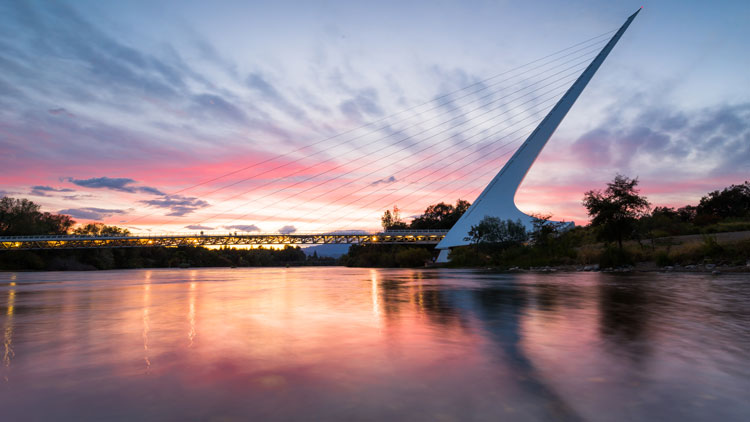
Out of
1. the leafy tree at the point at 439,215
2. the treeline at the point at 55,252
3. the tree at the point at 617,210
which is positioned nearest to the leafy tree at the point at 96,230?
the treeline at the point at 55,252

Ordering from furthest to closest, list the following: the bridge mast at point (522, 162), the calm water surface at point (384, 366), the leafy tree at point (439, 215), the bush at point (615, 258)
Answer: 1. the leafy tree at point (439, 215)
2. the bridge mast at point (522, 162)
3. the bush at point (615, 258)
4. the calm water surface at point (384, 366)

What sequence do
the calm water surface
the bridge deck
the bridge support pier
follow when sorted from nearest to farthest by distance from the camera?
the calm water surface, the bridge support pier, the bridge deck

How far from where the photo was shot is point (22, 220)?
9700 cm

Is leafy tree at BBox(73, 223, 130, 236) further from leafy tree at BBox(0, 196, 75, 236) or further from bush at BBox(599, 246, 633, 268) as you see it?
bush at BBox(599, 246, 633, 268)

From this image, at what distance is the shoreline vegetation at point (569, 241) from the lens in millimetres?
30594

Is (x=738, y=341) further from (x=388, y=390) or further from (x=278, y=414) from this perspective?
(x=278, y=414)

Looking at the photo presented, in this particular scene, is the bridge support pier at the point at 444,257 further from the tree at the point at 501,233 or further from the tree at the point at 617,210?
the tree at the point at 617,210

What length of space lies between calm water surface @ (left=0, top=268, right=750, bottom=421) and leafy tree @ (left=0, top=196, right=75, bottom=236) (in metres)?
111

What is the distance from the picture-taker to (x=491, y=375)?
5.11m

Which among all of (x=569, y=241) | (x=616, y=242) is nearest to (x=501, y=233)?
(x=569, y=241)

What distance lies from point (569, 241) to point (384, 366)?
4523 centimetres

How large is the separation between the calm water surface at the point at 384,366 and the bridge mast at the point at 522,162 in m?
60.8

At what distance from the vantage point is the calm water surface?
394cm

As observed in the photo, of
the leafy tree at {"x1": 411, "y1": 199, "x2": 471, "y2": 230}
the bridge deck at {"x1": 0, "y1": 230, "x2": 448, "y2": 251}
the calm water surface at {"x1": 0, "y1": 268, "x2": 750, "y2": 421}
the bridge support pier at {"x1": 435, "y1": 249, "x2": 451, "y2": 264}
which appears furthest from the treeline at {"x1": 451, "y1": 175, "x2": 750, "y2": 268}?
the leafy tree at {"x1": 411, "y1": 199, "x2": 471, "y2": 230}
